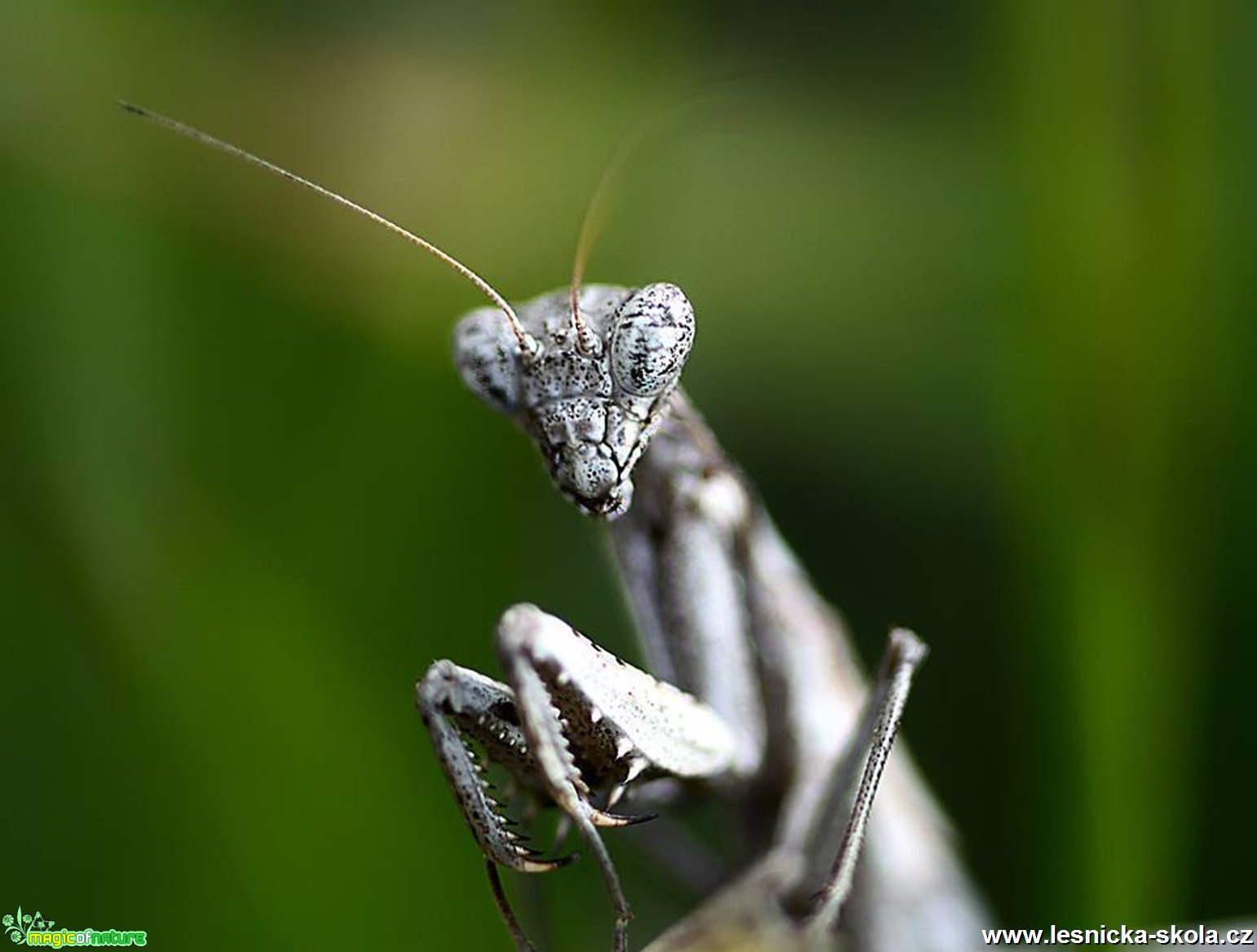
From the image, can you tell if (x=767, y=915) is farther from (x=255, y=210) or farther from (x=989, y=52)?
(x=989, y=52)

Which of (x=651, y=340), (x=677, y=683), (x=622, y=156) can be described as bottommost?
(x=677, y=683)

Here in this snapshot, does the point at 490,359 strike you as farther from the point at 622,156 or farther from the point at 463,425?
the point at 622,156

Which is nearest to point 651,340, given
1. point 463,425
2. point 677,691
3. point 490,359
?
point 490,359

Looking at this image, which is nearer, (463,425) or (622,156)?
(463,425)

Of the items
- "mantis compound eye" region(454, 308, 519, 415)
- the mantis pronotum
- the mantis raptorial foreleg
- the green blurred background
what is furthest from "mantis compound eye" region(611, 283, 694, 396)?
the green blurred background

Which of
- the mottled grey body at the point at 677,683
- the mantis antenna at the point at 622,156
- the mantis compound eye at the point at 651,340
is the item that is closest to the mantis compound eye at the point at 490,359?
the mottled grey body at the point at 677,683

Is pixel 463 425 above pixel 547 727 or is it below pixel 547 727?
above

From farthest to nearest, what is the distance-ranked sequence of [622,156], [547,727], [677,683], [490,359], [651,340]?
[622,156]
[677,683]
[490,359]
[651,340]
[547,727]

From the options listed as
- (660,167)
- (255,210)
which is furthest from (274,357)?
(660,167)
